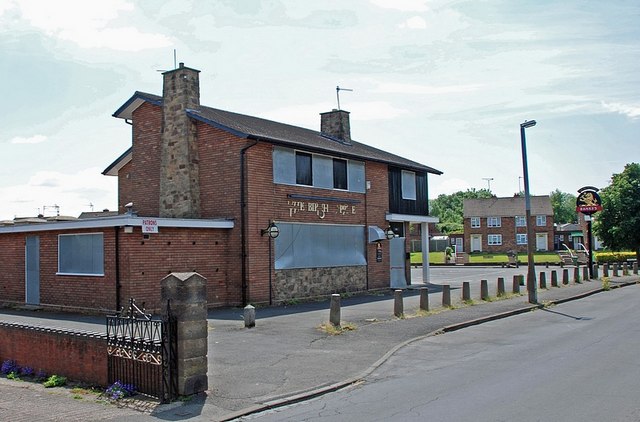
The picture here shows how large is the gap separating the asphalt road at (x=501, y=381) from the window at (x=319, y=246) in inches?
327

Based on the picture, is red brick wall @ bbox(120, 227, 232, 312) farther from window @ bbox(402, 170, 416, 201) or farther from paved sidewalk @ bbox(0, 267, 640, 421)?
window @ bbox(402, 170, 416, 201)

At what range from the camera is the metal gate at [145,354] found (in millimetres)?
9156

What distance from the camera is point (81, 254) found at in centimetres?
1888

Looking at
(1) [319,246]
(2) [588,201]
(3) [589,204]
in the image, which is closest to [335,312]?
(1) [319,246]

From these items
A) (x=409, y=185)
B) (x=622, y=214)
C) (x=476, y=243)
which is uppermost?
(x=409, y=185)

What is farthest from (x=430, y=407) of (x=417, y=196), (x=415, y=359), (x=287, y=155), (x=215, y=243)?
(x=417, y=196)

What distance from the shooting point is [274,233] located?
21.3 meters

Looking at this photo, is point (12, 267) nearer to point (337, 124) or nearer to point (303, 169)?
point (303, 169)

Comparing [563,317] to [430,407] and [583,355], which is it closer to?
[583,355]

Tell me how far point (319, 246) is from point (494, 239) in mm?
56550

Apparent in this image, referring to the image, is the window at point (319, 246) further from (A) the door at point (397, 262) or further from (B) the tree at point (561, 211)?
(B) the tree at point (561, 211)

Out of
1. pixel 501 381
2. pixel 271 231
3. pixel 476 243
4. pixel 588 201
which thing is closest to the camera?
pixel 501 381

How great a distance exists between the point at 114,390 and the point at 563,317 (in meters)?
13.3

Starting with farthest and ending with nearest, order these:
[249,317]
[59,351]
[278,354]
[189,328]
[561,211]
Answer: [561,211] → [249,317] → [278,354] → [59,351] → [189,328]
